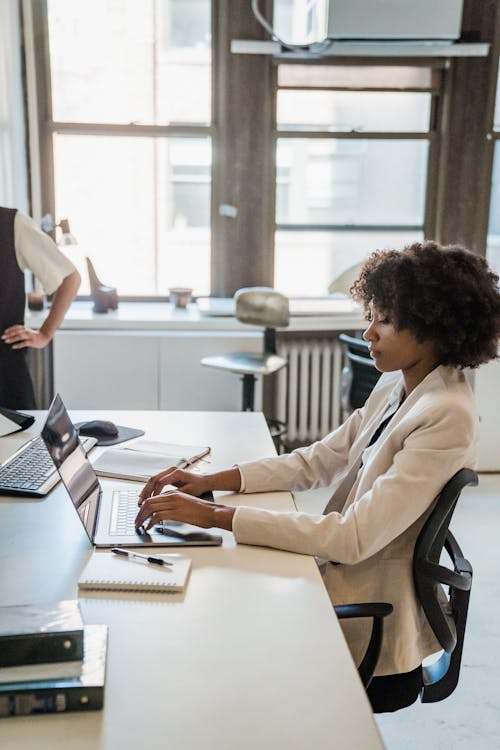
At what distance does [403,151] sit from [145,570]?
12.2 feet

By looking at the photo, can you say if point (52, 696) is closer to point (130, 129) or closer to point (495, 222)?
point (130, 129)

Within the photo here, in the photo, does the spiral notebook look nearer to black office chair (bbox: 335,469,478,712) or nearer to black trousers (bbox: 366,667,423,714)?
black office chair (bbox: 335,469,478,712)

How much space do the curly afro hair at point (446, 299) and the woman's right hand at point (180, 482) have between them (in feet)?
1.81

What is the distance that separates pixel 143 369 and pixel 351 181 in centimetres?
166

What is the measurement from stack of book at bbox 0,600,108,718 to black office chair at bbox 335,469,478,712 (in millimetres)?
538

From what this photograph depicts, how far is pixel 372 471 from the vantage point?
157cm

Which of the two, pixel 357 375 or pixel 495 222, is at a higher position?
pixel 495 222

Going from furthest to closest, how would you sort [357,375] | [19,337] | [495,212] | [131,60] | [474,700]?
[495,212] < [131,60] < [357,375] < [19,337] < [474,700]

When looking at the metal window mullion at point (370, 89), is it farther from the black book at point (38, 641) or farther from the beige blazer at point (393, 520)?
the black book at point (38, 641)

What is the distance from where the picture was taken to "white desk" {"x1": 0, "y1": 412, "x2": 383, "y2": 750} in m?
0.95

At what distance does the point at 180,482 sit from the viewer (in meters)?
1.74

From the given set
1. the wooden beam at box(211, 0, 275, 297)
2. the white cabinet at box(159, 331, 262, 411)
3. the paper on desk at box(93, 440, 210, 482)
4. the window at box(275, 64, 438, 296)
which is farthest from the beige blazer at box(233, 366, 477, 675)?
the window at box(275, 64, 438, 296)

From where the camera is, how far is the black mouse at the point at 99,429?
2.20m

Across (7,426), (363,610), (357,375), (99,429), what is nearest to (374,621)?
(363,610)
